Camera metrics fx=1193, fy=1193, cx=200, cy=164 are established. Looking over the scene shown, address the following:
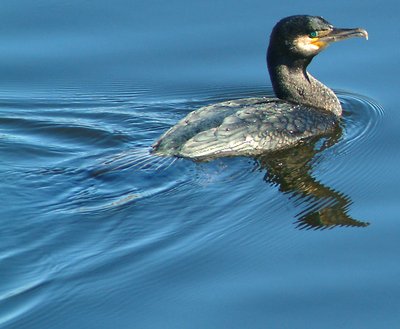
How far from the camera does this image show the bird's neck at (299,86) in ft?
41.5

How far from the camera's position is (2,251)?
385 inches

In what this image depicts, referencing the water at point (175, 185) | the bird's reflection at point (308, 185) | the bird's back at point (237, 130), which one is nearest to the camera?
the water at point (175, 185)

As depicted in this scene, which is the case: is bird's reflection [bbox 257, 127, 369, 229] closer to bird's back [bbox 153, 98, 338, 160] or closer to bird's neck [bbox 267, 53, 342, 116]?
bird's back [bbox 153, 98, 338, 160]

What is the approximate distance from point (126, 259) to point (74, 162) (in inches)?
85.1

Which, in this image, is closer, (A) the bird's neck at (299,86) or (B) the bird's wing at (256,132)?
(B) the bird's wing at (256,132)

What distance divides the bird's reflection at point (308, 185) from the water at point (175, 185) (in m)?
0.02

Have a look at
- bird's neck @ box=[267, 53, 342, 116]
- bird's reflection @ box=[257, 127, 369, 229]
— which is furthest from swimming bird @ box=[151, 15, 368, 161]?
bird's reflection @ box=[257, 127, 369, 229]

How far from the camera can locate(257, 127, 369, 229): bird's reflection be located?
416 inches

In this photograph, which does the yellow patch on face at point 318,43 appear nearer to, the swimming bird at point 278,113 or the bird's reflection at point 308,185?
the swimming bird at point 278,113

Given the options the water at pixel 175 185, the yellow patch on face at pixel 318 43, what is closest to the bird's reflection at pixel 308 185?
the water at pixel 175 185

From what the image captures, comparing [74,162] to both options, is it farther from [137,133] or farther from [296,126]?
[296,126]

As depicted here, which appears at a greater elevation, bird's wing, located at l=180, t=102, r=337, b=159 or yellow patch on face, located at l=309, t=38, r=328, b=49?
yellow patch on face, located at l=309, t=38, r=328, b=49

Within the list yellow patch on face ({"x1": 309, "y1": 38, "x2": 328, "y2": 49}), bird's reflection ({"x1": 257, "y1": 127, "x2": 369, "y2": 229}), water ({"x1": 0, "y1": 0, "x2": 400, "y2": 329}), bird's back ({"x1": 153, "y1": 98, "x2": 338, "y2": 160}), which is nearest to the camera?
water ({"x1": 0, "y1": 0, "x2": 400, "y2": 329})

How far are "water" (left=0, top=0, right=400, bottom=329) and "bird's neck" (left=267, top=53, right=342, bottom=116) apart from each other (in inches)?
15.1
